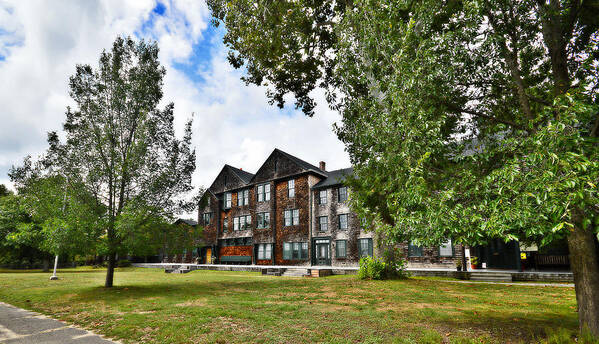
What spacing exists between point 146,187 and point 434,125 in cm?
1324

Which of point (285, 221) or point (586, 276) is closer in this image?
point (586, 276)

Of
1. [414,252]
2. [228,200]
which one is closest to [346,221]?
[414,252]

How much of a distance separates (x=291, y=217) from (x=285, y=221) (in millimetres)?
855

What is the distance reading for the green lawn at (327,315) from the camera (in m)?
5.67

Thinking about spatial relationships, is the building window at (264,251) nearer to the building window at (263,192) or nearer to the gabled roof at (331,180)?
the building window at (263,192)

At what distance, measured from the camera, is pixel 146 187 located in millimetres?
13906

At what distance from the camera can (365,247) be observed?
83.6 feet

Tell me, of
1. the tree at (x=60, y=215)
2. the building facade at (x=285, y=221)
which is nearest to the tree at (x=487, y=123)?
the tree at (x=60, y=215)

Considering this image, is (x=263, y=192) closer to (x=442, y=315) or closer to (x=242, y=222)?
(x=242, y=222)

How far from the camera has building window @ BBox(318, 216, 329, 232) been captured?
2820cm

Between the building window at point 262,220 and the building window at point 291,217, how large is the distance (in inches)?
89.8

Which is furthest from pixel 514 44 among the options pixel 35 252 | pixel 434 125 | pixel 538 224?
pixel 35 252

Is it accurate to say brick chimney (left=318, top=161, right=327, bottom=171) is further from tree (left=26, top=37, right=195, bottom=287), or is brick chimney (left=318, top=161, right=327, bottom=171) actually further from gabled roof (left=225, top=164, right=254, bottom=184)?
tree (left=26, top=37, right=195, bottom=287)

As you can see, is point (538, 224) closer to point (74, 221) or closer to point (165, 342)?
point (165, 342)
